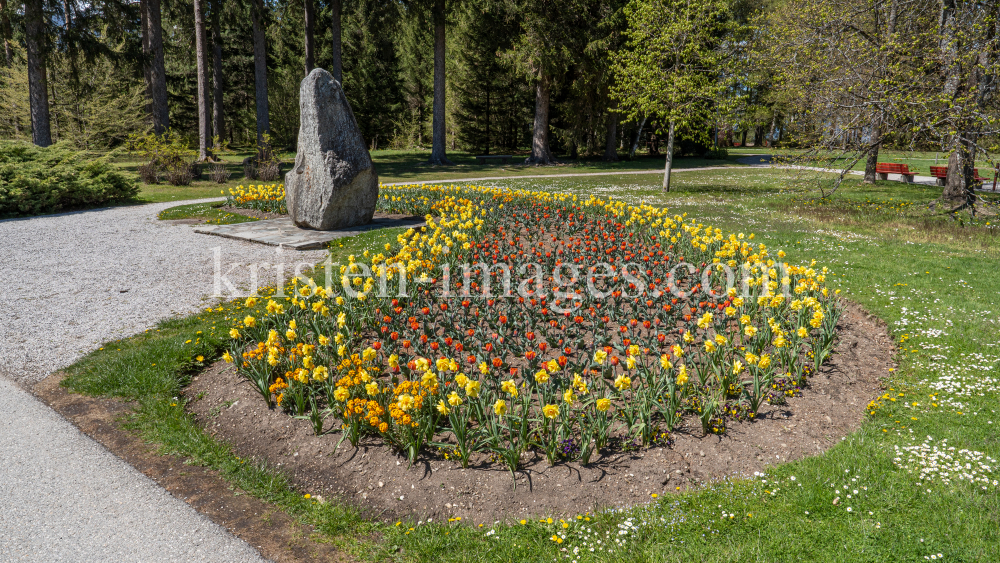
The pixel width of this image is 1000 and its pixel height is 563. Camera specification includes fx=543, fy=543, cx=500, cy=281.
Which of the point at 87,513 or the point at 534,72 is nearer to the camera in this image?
the point at 87,513

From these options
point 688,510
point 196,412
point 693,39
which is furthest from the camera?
point 693,39

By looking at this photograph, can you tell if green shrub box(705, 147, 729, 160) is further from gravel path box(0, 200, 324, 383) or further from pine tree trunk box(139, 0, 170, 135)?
gravel path box(0, 200, 324, 383)

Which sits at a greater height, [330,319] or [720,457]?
[330,319]

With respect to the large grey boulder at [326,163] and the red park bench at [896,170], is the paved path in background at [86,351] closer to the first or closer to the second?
the large grey boulder at [326,163]

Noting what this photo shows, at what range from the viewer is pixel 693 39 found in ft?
50.5

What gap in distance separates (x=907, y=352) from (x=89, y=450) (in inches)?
269

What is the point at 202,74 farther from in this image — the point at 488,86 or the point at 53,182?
the point at 488,86

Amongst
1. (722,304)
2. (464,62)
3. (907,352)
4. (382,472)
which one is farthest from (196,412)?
(464,62)

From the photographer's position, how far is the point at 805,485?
3246 mm

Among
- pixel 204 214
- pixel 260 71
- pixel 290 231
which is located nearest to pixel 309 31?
pixel 260 71

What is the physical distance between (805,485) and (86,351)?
20.1ft

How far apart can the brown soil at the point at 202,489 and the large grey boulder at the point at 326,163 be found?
6005mm

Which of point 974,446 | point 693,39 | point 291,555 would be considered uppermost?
point 693,39

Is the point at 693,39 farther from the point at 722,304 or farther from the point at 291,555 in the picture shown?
the point at 291,555
